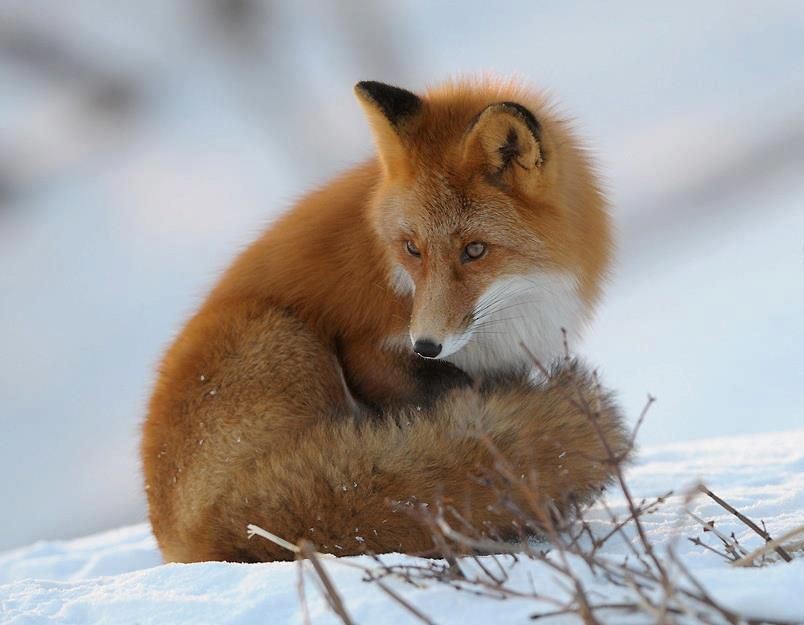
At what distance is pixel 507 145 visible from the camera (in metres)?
2.55

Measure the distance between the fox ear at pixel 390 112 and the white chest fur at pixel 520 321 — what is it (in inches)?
19.5

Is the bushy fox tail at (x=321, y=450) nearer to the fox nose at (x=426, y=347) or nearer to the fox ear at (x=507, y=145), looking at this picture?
the fox nose at (x=426, y=347)

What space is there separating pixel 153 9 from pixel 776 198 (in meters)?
7.27

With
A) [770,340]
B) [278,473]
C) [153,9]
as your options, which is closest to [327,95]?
[153,9]

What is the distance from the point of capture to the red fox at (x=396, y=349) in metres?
2.28

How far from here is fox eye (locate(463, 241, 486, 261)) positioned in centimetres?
257

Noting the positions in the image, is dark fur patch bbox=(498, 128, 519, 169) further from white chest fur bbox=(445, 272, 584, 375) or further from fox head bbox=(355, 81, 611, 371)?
white chest fur bbox=(445, 272, 584, 375)

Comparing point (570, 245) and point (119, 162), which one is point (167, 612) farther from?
point (119, 162)

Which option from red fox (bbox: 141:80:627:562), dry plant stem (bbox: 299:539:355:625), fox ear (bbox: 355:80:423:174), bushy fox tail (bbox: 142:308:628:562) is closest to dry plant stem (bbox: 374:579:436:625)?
dry plant stem (bbox: 299:539:355:625)

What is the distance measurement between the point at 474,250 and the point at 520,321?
283 mm

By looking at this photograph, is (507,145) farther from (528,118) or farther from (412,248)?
(412,248)

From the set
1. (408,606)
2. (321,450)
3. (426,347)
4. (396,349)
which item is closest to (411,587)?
(408,606)

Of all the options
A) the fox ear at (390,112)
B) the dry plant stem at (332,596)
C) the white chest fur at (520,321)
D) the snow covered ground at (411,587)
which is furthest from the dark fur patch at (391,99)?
the dry plant stem at (332,596)

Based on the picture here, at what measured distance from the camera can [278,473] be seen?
7.75ft
